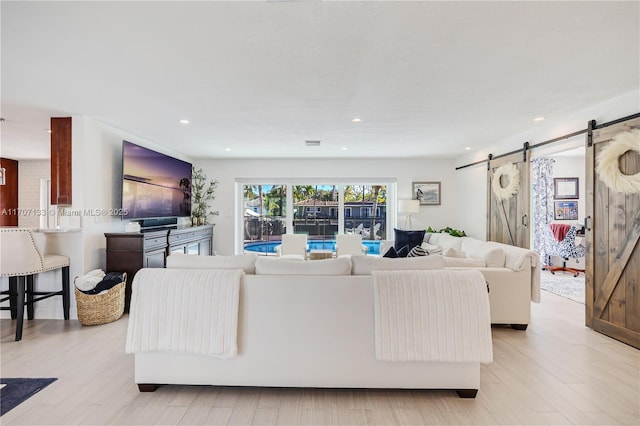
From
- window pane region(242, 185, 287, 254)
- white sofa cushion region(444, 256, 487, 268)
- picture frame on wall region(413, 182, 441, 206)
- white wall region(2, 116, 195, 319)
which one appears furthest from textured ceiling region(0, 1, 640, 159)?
window pane region(242, 185, 287, 254)

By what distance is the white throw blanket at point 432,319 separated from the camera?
81.4 inches

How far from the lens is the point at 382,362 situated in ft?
6.96

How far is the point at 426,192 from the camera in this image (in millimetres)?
6855

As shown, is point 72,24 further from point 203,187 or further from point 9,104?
point 203,187

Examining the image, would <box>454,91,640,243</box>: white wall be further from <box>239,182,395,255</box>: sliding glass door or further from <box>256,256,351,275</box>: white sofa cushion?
<box>256,256,351,275</box>: white sofa cushion

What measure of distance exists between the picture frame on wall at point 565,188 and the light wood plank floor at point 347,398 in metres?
4.69

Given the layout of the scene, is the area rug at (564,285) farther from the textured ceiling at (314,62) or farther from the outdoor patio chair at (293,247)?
the outdoor patio chair at (293,247)

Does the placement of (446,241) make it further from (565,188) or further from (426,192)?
(565,188)

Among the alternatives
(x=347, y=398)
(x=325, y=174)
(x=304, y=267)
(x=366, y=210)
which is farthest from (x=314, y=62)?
(x=366, y=210)

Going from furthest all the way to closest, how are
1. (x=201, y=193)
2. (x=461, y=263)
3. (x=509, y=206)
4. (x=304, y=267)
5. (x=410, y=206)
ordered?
(x=201, y=193) → (x=410, y=206) → (x=509, y=206) → (x=461, y=263) → (x=304, y=267)

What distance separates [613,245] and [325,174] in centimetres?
471

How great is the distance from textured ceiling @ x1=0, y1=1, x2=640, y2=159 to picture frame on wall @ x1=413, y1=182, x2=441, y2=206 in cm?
279

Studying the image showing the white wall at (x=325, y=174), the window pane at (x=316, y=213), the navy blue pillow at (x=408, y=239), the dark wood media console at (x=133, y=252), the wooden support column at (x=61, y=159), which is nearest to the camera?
the wooden support column at (x=61, y=159)

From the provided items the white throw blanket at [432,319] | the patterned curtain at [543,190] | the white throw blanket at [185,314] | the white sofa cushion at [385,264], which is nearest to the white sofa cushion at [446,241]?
the patterned curtain at [543,190]
